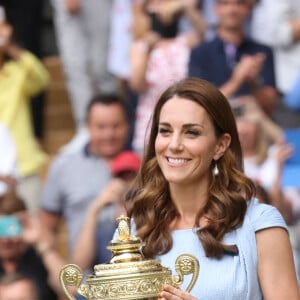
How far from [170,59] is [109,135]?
2.38 feet

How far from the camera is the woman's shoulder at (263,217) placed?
4535mm

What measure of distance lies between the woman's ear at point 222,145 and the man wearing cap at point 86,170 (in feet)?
10.8

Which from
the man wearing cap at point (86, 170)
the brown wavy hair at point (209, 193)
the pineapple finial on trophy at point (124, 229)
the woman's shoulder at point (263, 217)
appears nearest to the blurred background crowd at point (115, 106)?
the man wearing cap at point (86, 170)

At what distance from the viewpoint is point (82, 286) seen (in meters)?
4.25

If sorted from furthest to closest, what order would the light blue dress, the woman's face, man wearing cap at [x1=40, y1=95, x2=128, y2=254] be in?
man wearing cap at [x1=40, y1=95, x2=128, y2=254]
the woman's face
the light blue dress

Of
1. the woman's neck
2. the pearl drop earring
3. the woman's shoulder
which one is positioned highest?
the woman's neck

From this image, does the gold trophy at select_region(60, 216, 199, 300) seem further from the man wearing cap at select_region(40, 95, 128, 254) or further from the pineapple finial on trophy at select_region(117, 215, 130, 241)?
the man wearing cap at select_region(40, 95, 128, 254)

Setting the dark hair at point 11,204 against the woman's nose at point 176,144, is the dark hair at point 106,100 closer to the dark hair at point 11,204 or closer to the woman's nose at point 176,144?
the dark hair at point 11,204

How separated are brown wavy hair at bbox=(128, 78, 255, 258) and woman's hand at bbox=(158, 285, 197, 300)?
1.48 ft

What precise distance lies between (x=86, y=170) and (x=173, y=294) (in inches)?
159

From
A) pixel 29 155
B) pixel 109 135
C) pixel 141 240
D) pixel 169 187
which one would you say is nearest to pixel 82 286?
pixel 141 240

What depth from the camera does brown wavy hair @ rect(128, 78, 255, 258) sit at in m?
4.60

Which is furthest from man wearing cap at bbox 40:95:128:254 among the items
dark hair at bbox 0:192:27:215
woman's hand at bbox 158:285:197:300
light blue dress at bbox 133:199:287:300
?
woman's hand at bbox 158:285:197:300

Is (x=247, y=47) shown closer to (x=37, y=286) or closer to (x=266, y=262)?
(x=37, y=286)
